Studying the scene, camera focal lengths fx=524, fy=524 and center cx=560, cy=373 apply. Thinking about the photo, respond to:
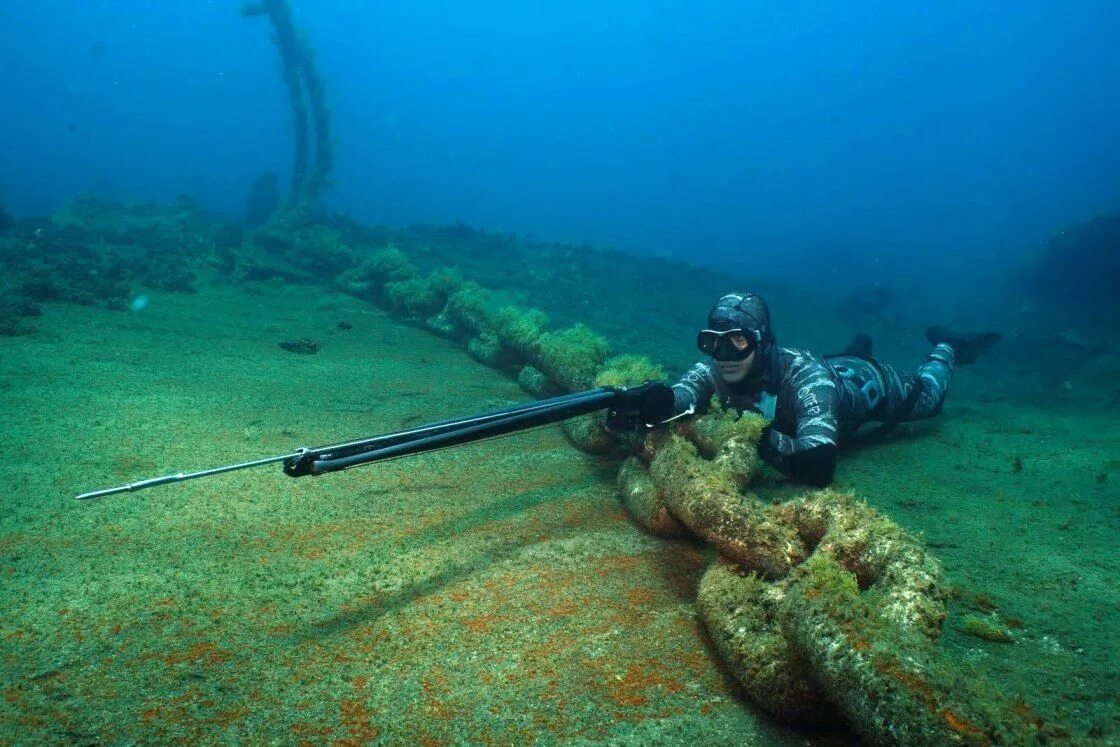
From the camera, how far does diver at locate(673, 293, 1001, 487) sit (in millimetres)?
4059

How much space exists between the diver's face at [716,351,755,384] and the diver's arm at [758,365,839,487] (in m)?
0.39

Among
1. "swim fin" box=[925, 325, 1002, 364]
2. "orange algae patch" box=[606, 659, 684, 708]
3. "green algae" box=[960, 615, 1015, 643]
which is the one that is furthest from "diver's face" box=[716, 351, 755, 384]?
"swim fin" box=[925, 325, 1002, 364]

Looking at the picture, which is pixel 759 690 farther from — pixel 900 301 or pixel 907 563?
pixel 900 301

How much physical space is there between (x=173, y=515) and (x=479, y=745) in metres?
2.55

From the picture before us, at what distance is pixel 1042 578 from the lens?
10.1 feet

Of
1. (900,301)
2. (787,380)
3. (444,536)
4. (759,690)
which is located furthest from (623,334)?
(900,301)

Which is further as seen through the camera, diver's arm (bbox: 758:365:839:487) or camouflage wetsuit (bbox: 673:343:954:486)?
camouflage wetsuit (bbox: 673:343:954:486)

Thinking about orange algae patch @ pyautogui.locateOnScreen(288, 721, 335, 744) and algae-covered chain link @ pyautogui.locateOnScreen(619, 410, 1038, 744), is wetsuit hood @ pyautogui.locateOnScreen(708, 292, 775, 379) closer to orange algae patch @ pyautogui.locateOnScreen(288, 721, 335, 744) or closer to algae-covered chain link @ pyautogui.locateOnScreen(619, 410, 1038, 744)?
algae-covered chain link @ pyautogui.locateOnScreen(619, 410, 1038, 744)

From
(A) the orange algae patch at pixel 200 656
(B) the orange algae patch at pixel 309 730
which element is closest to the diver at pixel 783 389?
(B) the orange algae patch at pixel 309 730

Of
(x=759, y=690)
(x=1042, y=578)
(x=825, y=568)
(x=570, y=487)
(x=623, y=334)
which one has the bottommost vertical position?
(x=623, y=334)

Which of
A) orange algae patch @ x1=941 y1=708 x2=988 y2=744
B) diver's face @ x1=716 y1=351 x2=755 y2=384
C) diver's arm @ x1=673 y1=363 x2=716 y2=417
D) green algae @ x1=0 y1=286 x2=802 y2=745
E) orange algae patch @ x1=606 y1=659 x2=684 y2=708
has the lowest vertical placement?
green algae @ x1=0 y1=286 x2=802 y2=745

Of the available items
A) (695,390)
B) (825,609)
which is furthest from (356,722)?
(695,390)

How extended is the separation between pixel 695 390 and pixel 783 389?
762mm

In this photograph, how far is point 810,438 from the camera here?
4.01m
